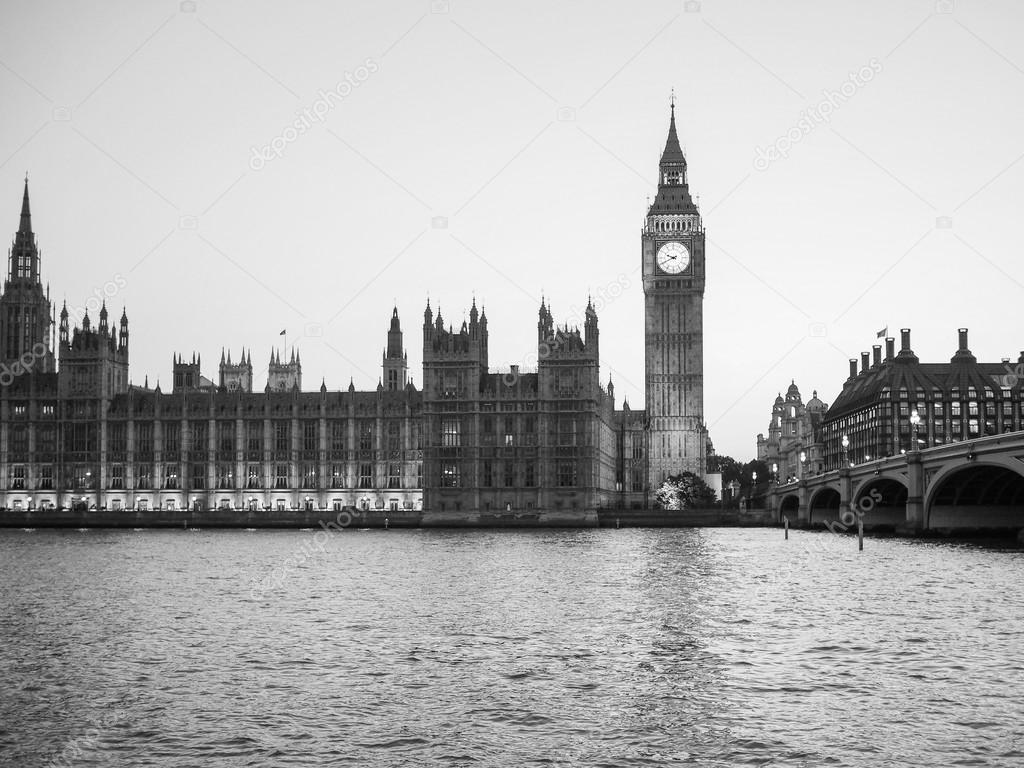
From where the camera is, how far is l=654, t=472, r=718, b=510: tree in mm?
186375

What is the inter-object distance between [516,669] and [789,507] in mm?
162351

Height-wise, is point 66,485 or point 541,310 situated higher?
point 541,310

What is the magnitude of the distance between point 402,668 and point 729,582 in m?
33.0

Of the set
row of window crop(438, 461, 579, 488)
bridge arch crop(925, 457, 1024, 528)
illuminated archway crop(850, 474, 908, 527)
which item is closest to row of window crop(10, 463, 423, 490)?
row of window crop(438, 461, 579, 488)

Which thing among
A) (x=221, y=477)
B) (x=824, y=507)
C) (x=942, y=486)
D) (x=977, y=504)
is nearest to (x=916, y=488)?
(x=942, y=486)

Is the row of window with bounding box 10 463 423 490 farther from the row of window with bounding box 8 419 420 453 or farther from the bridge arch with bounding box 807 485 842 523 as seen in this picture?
the bridge arch with bounding box 807 485 842 523

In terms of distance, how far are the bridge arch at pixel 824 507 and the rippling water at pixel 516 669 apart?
91.3 meters

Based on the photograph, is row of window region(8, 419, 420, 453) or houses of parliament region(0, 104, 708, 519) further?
row of window region(8, 419, 420, 453)

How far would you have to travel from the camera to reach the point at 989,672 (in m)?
33.8

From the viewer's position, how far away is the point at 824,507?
173 m

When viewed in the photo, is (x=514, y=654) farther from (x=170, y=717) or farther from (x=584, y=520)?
(x=584, y=520)

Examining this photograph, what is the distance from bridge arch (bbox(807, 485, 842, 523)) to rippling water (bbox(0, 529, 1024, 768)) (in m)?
91.3

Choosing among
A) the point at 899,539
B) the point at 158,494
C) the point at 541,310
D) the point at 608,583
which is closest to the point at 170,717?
the point at 608,583

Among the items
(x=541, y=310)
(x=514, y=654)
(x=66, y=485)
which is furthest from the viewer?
(x=66, y=485)
